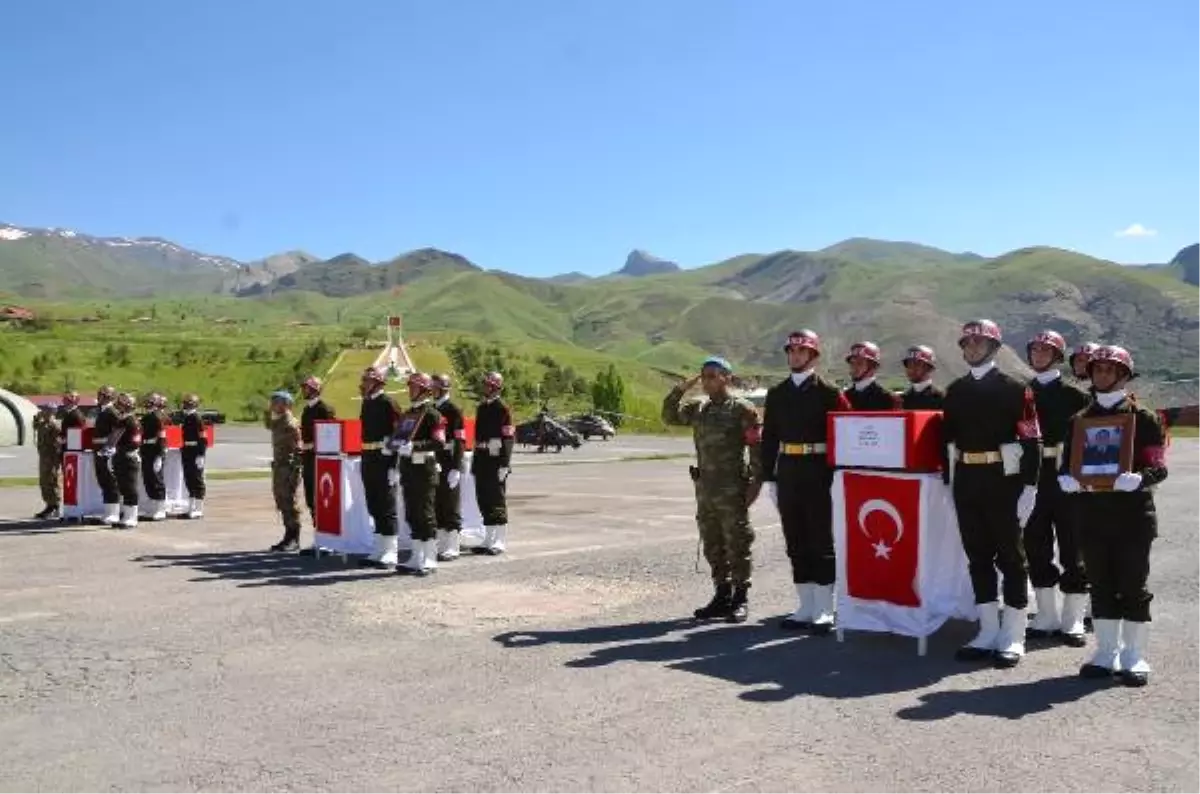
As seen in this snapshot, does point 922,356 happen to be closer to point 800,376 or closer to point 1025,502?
point 800,376

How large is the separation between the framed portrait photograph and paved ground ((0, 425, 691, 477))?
26323 mm

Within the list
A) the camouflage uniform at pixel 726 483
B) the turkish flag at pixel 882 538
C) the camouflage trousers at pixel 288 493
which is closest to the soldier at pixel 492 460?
the camouflage trousers at pixel 288 493

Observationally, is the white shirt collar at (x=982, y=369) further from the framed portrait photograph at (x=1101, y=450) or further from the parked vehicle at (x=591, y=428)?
the parked vehicle at (x=591, y=428)

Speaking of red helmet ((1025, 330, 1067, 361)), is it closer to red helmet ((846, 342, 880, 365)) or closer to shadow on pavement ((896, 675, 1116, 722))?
red helmet ((846, 342, 880, 365))

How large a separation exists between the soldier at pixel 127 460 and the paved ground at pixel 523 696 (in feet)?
16.2

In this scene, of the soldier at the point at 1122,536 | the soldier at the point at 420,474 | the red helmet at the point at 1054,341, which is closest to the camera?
the soldier at the point at 1122,536

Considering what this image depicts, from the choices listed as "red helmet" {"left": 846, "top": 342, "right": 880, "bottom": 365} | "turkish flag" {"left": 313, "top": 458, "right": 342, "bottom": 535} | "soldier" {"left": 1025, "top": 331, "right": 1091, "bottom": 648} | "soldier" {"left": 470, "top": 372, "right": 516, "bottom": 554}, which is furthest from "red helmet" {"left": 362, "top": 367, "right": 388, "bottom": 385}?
"soldier" {"left": 1025, "top": 331, "right": 1091, "bottom": 648}

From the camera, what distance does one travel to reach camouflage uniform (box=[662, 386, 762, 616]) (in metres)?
8.77

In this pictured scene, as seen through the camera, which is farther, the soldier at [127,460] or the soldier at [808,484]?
the soldier at [127,460]

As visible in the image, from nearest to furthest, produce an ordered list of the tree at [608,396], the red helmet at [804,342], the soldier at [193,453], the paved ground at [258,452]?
the red helmet at [804,342] → the soldier at [193,453] → the paved ground at [258,452] → the tree at [608,396]

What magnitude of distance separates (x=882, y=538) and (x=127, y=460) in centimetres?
1225

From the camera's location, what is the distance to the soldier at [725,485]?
877 centimetres

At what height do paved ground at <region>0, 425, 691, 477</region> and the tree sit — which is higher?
the tree

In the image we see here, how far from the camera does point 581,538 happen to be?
1441cm
